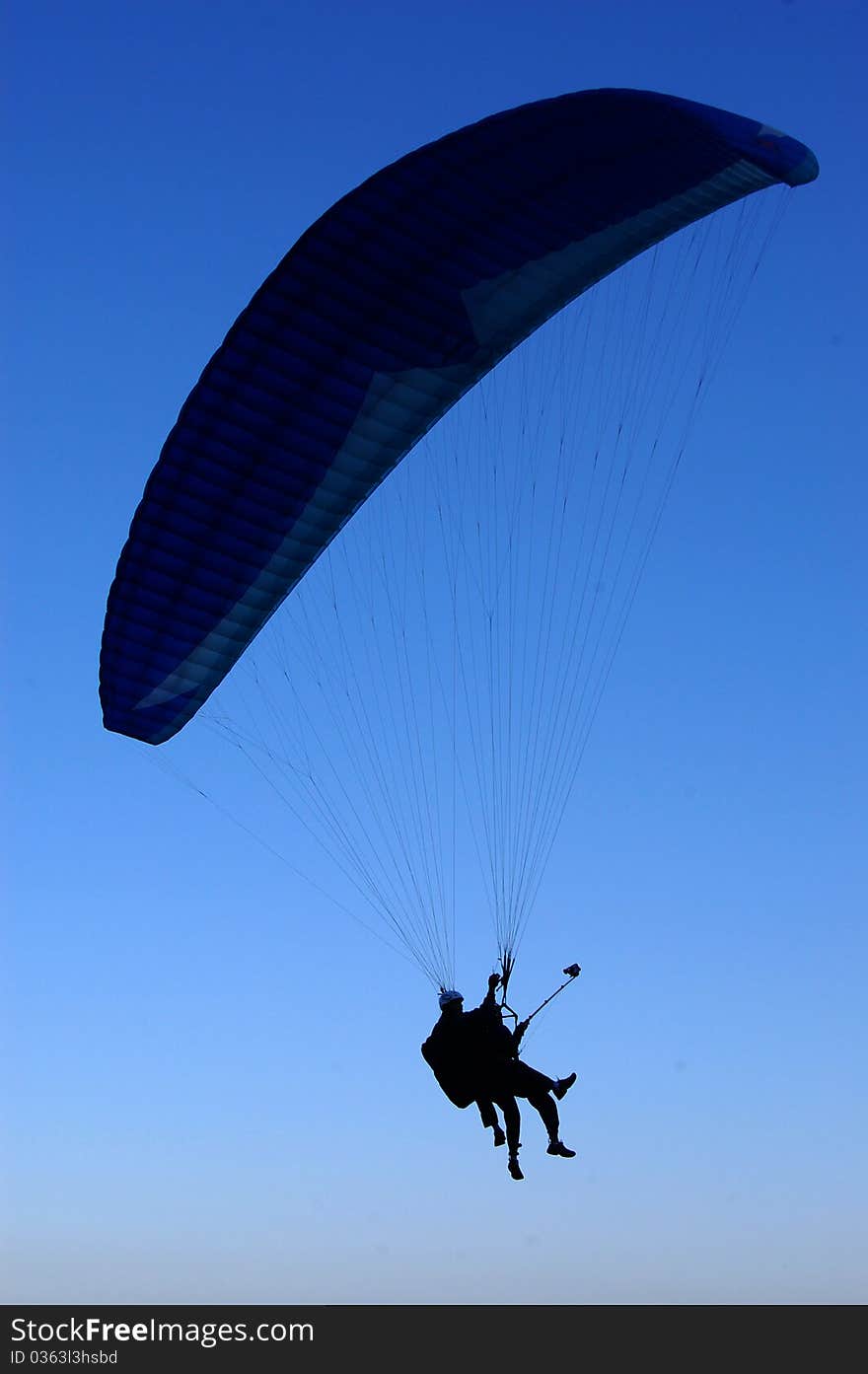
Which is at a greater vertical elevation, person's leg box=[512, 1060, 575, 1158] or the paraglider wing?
the paraglider wing

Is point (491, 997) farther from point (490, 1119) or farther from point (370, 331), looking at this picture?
point (370, 331)

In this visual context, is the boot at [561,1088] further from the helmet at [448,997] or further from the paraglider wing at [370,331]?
the paraglider wing at [370,331]

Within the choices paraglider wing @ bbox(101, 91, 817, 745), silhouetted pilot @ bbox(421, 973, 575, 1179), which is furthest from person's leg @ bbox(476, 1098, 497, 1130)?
paraglider wing @ bbox(101, 91, 817, 745)

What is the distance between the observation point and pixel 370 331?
2012cm

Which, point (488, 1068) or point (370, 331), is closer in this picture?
point (488, 1068)

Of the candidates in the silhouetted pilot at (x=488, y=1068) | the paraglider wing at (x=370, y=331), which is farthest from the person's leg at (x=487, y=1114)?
the paraglider wing at (x=370, y=331)

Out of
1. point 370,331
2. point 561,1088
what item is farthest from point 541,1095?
point 370,331

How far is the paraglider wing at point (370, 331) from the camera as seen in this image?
18.8 metres

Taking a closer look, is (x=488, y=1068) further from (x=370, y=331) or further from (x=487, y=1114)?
(x=370, y=331)

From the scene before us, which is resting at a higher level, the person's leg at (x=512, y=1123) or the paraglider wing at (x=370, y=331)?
the paraglider wing at (x=370, y=331)

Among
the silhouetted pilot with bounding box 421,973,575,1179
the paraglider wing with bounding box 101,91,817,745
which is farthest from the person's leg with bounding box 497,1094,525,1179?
the paraglider wing with bounding box 101,91,817,745

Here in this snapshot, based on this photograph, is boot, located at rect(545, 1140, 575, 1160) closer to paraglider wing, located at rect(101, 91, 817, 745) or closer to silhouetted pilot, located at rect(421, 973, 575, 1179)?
silhouetted pilot, located at rect(421, 973, 575, 1179)

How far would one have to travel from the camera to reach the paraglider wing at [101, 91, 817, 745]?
18781 millimetres

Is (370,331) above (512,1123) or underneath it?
above
